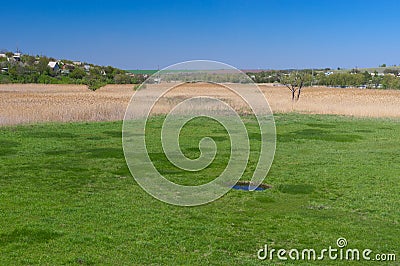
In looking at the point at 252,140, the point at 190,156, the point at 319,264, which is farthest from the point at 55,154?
the point at 319,264

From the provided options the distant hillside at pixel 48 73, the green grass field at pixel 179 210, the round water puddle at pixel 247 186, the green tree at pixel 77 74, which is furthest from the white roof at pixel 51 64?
the round water puddle at pixel 247 186

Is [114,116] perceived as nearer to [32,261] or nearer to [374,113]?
[374,113]

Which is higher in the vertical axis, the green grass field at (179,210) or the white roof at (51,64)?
the white roof at (51,64)

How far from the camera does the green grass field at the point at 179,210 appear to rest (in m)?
6.78

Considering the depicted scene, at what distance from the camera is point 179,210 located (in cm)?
908

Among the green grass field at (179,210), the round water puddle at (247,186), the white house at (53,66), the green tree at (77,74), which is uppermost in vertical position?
the white house at (53,66)

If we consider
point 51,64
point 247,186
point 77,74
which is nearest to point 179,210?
point 247,186

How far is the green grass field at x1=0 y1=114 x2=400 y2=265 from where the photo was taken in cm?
678

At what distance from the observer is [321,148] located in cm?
1727

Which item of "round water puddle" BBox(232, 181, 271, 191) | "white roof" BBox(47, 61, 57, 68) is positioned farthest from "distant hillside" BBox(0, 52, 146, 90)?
"round water puddle" BBox(232, 181, 271, 191)

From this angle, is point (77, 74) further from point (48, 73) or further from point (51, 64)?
point (51, 64)

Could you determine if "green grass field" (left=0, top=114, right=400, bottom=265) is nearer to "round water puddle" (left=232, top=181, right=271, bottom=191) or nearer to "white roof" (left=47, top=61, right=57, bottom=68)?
"round water puddle" (left=232, top=181, right=271, bottom=191)

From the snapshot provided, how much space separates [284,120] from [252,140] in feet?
28.2

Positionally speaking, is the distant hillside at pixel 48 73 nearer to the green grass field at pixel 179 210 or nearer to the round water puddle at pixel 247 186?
the green grass field at pixel 179 210
